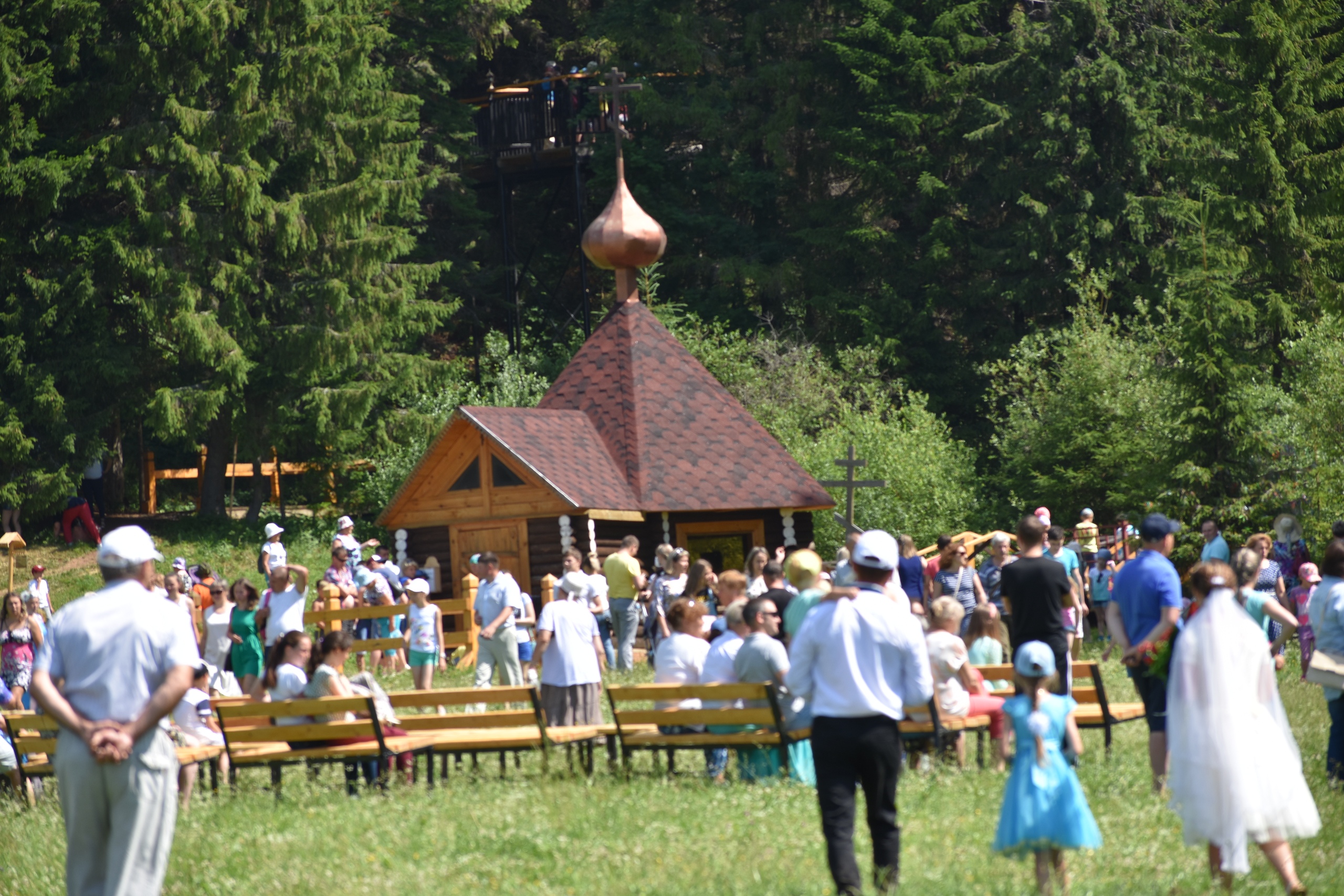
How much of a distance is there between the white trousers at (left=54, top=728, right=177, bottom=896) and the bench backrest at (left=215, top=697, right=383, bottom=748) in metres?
3.50

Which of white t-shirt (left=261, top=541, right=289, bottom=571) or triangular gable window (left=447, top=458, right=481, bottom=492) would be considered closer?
white t-shirt (left=261, top=541, right=289, bottom=571)

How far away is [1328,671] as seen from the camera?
8.90 m

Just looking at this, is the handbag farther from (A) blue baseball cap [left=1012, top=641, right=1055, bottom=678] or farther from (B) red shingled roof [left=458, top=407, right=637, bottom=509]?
(B) red shingled roof [left=458, top=407, right=637, bottom=509]

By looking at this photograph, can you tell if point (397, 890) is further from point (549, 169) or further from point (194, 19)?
point (549, 169)

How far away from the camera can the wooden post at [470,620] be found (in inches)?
747

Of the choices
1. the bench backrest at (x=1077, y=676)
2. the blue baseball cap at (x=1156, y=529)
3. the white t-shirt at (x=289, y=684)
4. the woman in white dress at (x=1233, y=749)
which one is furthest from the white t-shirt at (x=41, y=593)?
the woman in white dress at (x=1233, y=749)

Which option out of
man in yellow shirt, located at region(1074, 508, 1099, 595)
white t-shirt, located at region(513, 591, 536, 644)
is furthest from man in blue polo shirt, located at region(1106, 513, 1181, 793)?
man in yellow shirt, located at region(1074, 508, 1099, 595)

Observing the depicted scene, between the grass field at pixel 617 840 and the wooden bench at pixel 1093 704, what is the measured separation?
270 millimetres

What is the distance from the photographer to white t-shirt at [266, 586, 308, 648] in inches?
585

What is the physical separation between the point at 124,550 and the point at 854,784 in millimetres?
3293

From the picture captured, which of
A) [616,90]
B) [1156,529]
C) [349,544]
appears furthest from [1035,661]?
[616,90]

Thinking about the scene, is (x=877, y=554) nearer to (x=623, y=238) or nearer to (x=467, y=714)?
(x=467, y=714)

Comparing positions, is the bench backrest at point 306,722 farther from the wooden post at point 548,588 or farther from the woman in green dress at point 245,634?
the woman in green dress at point 245,634

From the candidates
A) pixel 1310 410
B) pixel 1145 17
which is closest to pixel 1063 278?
pixel 1145 17
